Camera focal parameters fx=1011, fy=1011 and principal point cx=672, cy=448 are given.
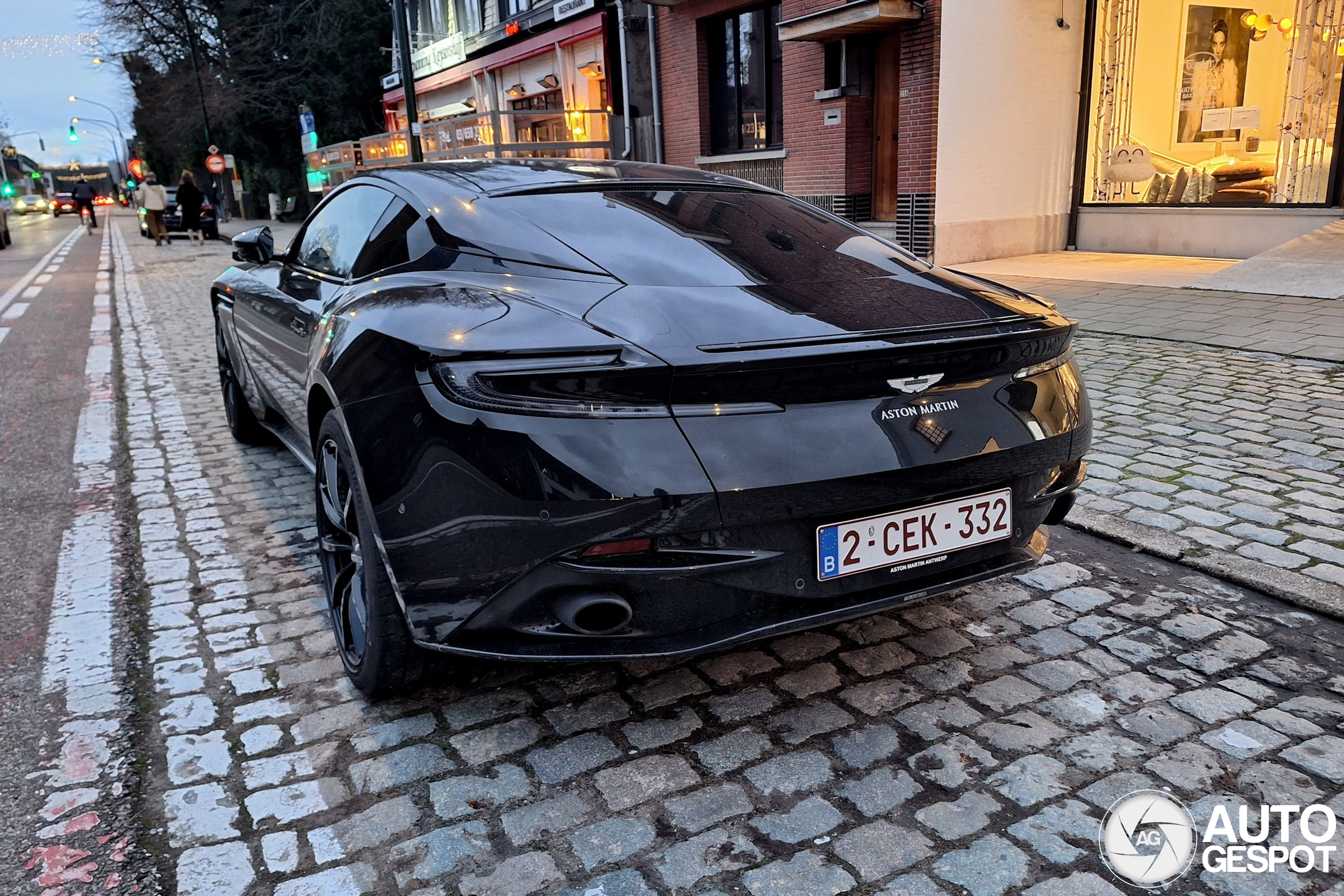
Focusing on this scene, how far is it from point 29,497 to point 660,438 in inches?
164

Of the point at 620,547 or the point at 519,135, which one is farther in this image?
the point at 519,135

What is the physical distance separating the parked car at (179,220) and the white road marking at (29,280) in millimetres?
2287

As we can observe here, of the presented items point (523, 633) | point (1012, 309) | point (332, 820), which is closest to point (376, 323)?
point (523, 633)

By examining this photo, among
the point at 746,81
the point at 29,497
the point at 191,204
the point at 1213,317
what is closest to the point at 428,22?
the point at 191,204

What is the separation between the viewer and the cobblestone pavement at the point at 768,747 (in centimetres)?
213

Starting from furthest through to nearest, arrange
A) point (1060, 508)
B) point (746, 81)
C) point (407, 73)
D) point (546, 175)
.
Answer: point (746, 81) → point (407, 73) → point (546, 175) → point (1060, 508)

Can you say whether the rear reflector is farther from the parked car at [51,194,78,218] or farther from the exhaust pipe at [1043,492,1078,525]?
the parked car at [51,194,78,218]

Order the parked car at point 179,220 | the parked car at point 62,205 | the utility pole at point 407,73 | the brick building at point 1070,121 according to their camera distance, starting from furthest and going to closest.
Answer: the parked car at point 62,205, the parked car at point 179,220, the utility pole at point 407,73, the brick building at point 1070,121

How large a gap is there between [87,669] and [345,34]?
3412cm

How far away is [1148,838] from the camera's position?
2170 mm

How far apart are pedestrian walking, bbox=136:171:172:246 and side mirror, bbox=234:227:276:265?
2249 centimetres

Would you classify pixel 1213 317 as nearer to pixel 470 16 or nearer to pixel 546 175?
pixel 546 175

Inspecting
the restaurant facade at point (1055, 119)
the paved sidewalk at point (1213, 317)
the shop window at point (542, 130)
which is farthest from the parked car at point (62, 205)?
the paved sidewalk at point (1213, 317)

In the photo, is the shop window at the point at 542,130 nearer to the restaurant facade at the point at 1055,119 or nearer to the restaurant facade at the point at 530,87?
the restaurant facade at the point at 530,87
